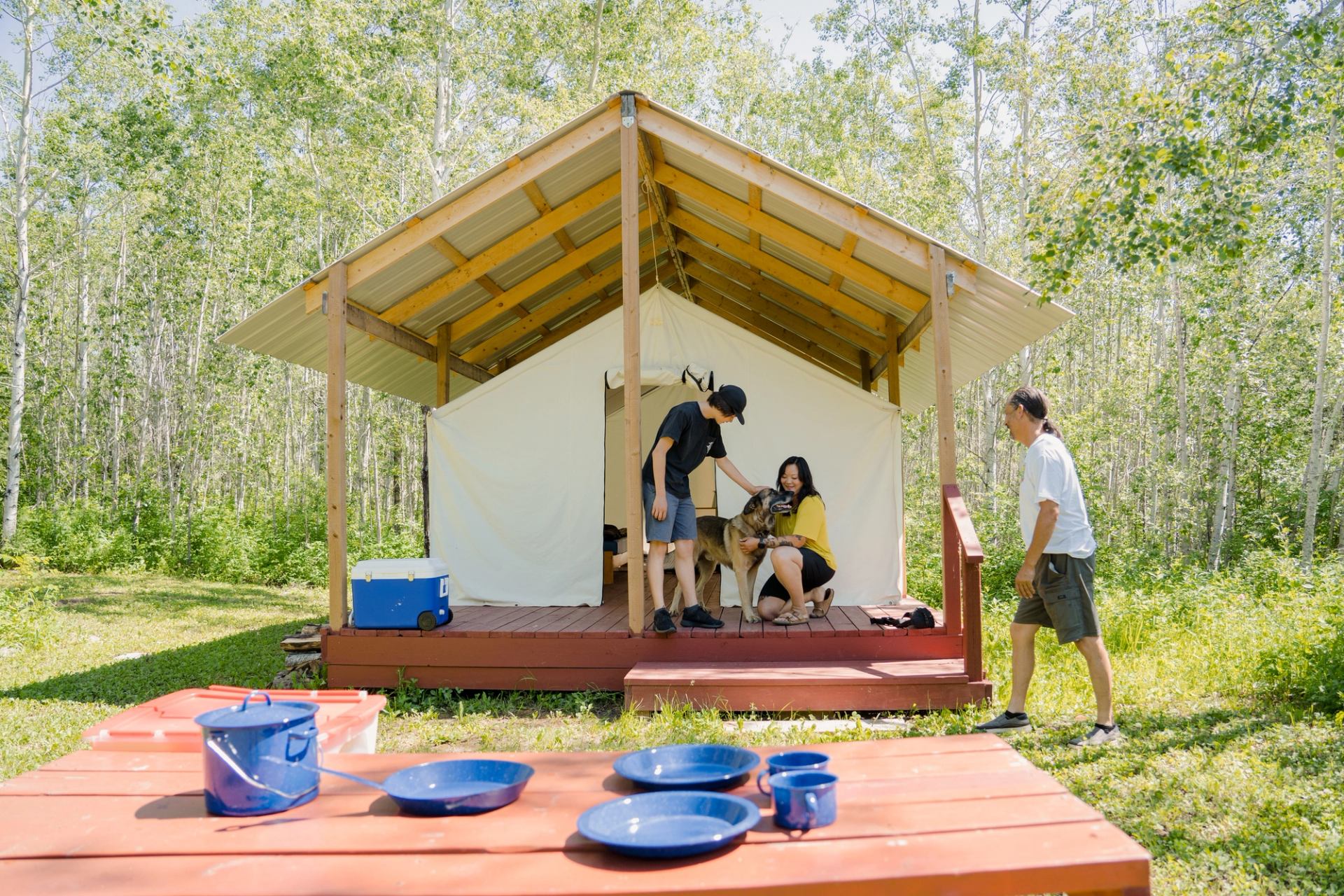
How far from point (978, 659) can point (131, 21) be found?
376 inches

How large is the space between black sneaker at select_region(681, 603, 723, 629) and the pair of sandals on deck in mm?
446

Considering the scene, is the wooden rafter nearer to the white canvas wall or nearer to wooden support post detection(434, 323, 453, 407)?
wooden support post detection(434, 323, 453, 407)

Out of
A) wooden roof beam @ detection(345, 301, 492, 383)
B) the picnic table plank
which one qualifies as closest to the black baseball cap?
wooden roof beam @ detection(345, 301, 492, 383)

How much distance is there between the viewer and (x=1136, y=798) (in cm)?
378

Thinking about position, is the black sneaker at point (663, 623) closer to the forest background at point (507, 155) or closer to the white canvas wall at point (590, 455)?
the white canvas wall at point (590, 455)

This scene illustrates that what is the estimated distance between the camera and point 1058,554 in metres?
4.41

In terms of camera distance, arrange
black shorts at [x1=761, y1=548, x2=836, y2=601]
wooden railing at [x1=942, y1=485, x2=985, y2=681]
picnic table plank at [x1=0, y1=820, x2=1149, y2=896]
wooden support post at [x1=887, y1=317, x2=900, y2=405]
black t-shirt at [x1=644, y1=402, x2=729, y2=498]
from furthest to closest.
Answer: wooden support post at [x1=887, y1=317, x2=900, y2=405]
black shorts at [x1=761, y1=548, x2=836, y2=601]
black t-shirt at [x1=644, y1=402, x2=729, y2=498]
wooden railing at [x1=942, y1=485, x2=985, y2=681]
picnic table plank at [x1=0, y1=820, x2=1149, y2=896]

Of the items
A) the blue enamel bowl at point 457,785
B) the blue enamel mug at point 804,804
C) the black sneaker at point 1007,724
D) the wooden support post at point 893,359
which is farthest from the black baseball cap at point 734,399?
the blue enamel mug at point 804,804

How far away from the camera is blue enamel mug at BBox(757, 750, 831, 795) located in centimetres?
209

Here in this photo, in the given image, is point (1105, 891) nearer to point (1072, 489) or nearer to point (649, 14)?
point (1072, 489)

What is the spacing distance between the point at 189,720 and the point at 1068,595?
3.72m

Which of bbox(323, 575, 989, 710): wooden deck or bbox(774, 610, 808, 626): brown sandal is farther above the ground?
bbox(774, 610, 808, 626): brown sandal

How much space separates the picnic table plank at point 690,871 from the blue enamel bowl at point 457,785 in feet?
0.70

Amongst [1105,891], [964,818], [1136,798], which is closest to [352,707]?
[964,818]
